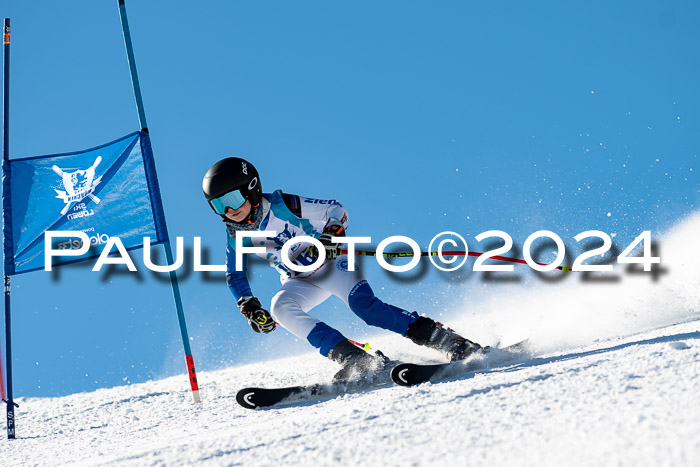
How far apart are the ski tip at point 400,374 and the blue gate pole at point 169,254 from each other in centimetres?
244

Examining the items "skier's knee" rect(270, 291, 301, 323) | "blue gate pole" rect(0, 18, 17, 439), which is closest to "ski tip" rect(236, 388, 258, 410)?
"skier's knee" rect(270, 291, 301, 323)

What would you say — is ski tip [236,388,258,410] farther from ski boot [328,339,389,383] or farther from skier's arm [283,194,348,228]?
skier's arm [283,194,348,228]

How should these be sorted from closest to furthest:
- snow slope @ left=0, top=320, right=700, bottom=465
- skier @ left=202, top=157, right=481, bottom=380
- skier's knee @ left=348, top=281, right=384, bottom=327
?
snow slope @ left=0, top=320, right=700, bottom=465 < skier @ left=202, top=157, right=481, bottom=380 < skier's knee @ left=348, top=281, right=384, bottom=327

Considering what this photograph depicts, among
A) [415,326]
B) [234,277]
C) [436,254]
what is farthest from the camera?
[436,254]

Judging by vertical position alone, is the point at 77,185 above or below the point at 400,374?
above

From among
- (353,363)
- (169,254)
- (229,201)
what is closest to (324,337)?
(353,363)

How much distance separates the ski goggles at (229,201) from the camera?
442 cm

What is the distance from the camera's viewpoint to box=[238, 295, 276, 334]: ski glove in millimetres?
4473

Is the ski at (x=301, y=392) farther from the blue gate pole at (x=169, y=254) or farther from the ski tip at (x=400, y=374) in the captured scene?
the blue gate pole at (x=169, y=254)

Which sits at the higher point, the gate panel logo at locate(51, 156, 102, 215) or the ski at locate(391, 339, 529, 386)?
the gate panel logo at locate(51, 156, 102, 215)

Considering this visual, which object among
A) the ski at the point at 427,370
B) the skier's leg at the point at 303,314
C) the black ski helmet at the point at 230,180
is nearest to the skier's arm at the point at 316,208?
the black ski helmet at the point at 230,180

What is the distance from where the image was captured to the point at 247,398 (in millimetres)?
3734

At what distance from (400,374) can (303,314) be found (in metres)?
1.13

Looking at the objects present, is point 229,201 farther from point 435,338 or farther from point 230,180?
point 435,338
